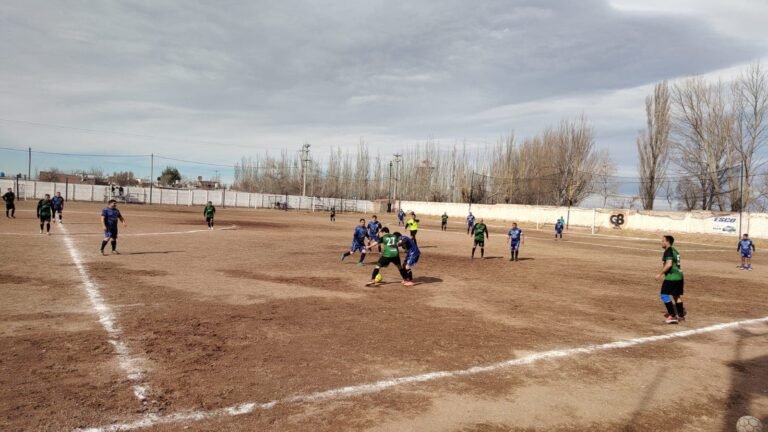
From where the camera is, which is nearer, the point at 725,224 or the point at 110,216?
the point at 110,216

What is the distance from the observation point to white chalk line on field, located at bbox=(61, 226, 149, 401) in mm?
5105

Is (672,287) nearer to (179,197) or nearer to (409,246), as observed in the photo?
(409,246)

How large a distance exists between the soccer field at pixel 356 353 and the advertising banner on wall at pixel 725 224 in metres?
26.9

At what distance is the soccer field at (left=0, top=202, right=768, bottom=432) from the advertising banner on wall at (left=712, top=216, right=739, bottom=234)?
88.1 feet

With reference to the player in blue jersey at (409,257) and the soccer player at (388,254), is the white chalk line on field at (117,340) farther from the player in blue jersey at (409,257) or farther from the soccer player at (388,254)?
the player in blue jersey at (409,257)

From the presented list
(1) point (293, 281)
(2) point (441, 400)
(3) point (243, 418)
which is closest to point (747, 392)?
(2) point (441, 400)

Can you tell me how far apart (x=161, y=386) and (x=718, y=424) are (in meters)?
6.07

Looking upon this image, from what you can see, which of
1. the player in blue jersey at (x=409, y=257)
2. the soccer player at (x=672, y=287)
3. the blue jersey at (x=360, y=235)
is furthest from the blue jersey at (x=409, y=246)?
the soccer player at (x=672, y=287)

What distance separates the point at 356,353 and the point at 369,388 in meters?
1.24

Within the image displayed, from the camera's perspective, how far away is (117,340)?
6.59m

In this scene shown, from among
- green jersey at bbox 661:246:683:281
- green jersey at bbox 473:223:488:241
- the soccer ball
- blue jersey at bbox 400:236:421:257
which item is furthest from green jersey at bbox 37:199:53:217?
the soccer ball

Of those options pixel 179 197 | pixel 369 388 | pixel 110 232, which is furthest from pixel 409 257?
pixel 179 197

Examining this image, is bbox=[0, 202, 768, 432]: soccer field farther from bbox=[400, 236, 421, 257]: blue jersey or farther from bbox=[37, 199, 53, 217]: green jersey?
bbox=[37, 199, 53, 217]: green jersey

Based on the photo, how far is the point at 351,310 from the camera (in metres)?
9.08
